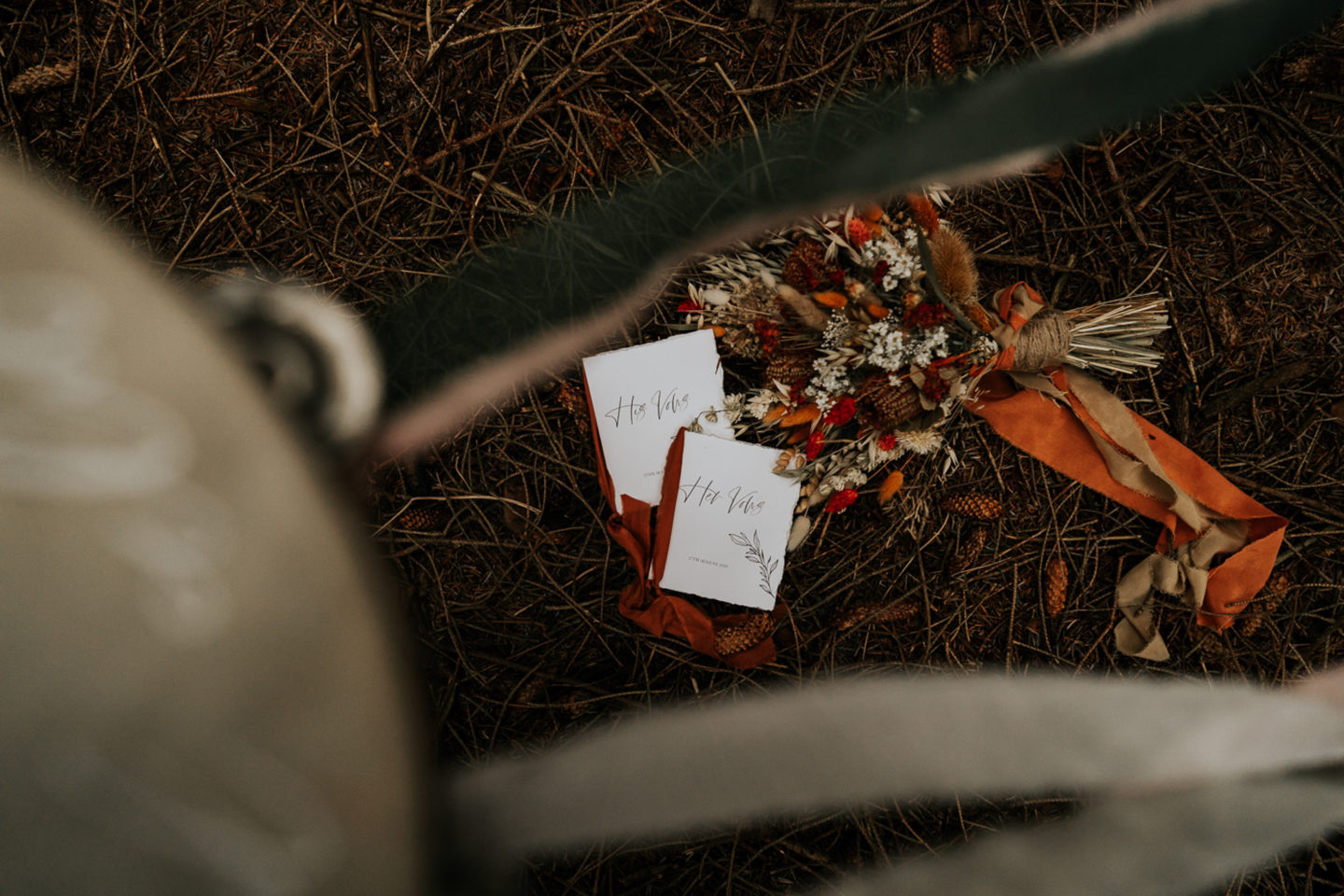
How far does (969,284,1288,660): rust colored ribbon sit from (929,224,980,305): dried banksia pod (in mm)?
135

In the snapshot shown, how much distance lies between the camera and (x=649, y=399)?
1.21m

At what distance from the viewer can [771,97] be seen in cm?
121

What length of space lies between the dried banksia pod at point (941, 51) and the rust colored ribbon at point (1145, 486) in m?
0.40

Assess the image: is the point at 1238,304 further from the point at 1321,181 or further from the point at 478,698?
the point at 478,698

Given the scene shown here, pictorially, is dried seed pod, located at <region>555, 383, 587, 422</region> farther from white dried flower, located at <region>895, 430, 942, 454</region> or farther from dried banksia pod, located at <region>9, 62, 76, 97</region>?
dried banksia pod, located at <region>9, 62, 76, 97</region>

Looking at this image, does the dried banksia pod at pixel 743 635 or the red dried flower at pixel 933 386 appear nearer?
the red dried flower at pixel 933 386

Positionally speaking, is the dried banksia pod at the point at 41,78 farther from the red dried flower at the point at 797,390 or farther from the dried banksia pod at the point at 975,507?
the dried banksia pod at the point at 975,507

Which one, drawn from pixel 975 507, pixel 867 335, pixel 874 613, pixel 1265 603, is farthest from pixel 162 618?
pixel 1265 603

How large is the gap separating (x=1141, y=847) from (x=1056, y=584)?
0.41m

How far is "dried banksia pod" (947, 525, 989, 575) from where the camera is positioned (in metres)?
1.24

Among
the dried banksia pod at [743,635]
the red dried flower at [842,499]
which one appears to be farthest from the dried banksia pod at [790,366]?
the dried banksia pod at [743,635]

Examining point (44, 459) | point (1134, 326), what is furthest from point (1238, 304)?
point (44, 459)

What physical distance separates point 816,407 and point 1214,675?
89 cm

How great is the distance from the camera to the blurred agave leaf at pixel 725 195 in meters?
1.12
